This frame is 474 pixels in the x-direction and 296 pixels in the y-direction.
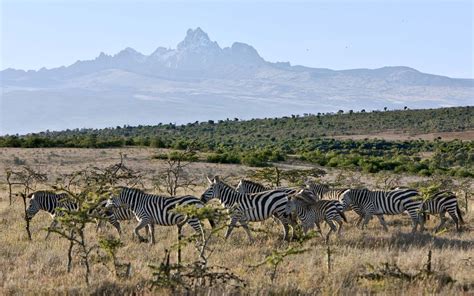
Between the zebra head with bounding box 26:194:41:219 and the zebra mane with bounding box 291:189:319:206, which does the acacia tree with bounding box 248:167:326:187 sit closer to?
→ the zebra mane with bounding box 291:189:319:206

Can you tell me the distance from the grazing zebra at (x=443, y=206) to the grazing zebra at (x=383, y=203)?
0.38 metres

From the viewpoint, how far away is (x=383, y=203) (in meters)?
16.1

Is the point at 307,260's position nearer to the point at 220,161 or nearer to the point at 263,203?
the point at 263,203

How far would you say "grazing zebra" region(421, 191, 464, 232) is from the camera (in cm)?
1603

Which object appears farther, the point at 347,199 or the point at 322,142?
the point at 322,142

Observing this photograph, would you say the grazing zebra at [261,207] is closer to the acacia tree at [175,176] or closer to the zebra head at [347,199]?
the zebra head at [347,199]

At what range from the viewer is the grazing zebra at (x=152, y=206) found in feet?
44.3

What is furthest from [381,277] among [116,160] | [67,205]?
[116,160]

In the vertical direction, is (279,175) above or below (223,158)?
above

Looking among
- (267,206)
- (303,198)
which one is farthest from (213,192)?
(303,198)

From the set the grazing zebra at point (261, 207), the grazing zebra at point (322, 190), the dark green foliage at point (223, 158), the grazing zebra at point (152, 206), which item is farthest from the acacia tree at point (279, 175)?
the dark green foliage at point (223, 158)

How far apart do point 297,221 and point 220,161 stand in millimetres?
26641

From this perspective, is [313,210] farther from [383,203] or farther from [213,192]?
[383,203]

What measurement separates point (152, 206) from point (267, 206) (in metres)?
2.70
